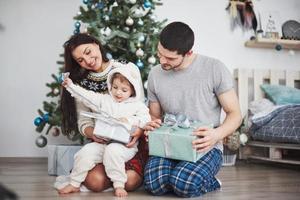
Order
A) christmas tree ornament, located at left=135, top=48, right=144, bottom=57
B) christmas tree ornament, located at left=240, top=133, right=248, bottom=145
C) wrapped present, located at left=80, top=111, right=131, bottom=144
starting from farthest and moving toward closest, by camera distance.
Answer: christmas tree ornament, located at left=240, top=133, right=248, bottom=145, christmas tree ornament, located at left=135, top=48, right=144, bottom=57, wrapped present, located at left=80, top=111, right=131, bottom=144

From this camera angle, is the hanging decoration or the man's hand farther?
the hanging decoration

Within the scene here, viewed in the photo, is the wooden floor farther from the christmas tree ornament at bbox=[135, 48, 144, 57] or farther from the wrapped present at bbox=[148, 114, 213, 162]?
the christmas tree ornament at bbox=[135, 48, 144, 57]

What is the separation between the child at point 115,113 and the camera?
1647mm

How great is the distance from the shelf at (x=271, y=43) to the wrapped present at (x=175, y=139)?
6.21 feet

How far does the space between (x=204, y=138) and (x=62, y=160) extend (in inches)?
41.8

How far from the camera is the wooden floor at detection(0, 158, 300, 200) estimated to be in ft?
5.38

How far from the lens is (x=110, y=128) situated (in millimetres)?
1654

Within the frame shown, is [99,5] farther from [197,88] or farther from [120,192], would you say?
[120,192]

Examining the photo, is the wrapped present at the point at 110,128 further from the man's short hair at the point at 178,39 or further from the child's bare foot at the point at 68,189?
the man's short hair at the point at 178,39

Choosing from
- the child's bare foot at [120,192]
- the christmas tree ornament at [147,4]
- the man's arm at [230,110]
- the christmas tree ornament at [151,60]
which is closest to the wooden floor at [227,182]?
the child's bare foot at [120,192]

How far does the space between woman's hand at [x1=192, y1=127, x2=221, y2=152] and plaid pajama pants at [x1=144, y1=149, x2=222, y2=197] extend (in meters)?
0.09

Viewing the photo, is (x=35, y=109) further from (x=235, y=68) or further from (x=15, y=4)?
(x=235, y=68)

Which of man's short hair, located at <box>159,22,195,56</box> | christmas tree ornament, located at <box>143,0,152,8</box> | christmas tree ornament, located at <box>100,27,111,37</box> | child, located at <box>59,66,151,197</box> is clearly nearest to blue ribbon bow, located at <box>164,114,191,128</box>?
child, located at <box>59,66,151,197</box>

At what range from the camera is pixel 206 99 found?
67.2 inches
